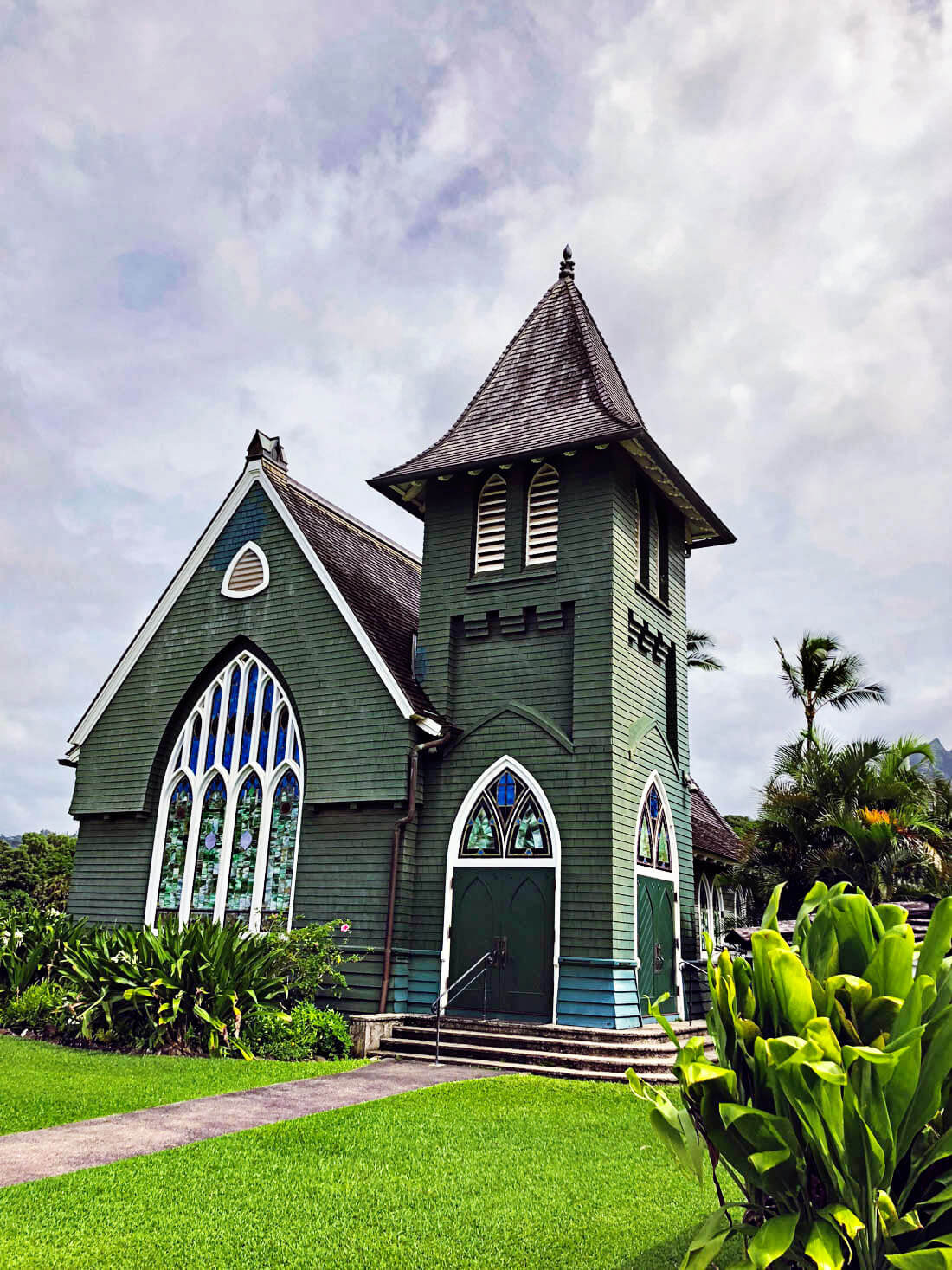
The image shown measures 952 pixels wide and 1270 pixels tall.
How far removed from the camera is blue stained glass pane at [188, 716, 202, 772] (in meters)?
17.5

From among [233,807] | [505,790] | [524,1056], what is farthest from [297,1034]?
[233,807]

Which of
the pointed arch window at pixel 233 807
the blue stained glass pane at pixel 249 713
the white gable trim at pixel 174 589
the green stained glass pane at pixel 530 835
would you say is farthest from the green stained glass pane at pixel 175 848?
the green stained glass pane at pixel 530 835

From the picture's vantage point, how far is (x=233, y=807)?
1686cm

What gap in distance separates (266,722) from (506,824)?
15.0ft

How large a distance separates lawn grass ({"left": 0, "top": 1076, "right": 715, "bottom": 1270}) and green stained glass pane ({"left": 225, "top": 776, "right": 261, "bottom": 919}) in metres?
7.66

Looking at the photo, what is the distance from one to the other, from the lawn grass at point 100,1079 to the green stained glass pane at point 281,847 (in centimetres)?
350

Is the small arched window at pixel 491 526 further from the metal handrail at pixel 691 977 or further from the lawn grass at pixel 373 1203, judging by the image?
the lawn grass at pixel 373 1203

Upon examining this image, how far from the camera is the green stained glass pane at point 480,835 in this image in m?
15.3

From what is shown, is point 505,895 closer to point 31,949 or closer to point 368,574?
point 368,574

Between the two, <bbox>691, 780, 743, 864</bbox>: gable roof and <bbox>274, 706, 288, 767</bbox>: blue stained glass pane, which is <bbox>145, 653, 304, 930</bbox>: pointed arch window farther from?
<bbox>691, 780, 743, 864</bbox>: gable roof

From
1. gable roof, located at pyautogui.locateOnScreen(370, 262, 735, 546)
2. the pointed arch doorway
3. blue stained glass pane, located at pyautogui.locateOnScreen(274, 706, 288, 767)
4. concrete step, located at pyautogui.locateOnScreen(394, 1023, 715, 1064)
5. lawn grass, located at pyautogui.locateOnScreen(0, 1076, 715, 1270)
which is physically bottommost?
lawn grass, located at pyautogui.locateOnScreen(0, 1076, 715, 1270)

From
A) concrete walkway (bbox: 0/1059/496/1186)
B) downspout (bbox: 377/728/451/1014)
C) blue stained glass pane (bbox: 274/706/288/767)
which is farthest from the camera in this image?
blue stained glass pane (bbox: 274/706/288/767)

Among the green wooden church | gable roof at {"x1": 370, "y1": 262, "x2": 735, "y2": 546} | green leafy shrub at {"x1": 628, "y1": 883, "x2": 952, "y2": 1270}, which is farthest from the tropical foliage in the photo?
green leafy shrub at {"x1": 628, "y1": 883, "x2": 952, "y2": 1270}

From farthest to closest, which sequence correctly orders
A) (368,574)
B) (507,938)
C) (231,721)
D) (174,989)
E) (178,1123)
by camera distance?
(368,574) → (231,721) → (507,938) → (174,989) → (178,1123)
